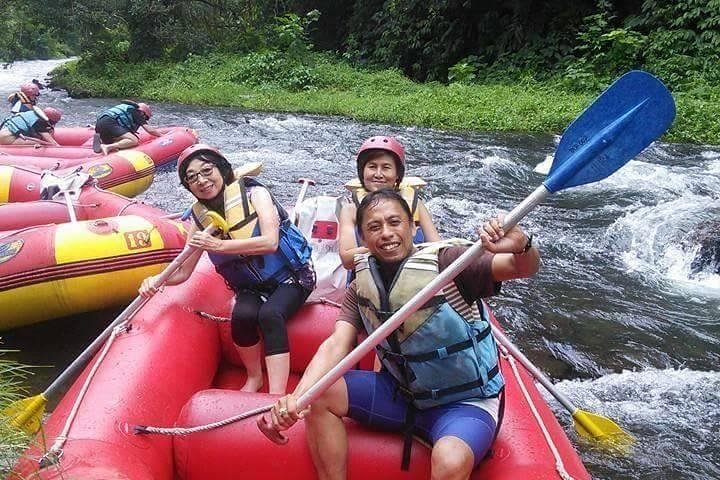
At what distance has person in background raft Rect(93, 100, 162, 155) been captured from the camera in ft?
25.0

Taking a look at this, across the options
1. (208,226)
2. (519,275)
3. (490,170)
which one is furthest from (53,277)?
(490,170)

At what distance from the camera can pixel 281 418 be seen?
2008 millimetres

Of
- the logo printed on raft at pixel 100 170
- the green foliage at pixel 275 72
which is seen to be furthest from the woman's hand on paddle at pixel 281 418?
the green foliage at pixel 275 72

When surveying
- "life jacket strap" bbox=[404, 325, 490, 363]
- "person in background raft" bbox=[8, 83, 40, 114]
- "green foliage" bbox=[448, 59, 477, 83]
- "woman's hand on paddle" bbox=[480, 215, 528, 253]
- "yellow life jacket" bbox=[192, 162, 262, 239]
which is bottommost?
"person in background raft" bbox=[8, 83, 40, 114]

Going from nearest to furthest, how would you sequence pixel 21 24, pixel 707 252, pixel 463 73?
1. pixel 707 252
2. pixel 463 73
3. pixel 21 24

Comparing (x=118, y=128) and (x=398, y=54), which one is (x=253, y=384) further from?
(x=398, y=54)

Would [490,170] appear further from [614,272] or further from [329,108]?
[329,108]

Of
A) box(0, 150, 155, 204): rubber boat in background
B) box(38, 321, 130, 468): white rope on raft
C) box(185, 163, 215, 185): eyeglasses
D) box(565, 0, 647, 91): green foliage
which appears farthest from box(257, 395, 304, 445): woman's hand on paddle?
box(565, 0, 647, 91): green foliage

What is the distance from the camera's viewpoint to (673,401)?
3500mm

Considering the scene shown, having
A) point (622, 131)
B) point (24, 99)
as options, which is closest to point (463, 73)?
point (24, 99)

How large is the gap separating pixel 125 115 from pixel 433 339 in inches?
261

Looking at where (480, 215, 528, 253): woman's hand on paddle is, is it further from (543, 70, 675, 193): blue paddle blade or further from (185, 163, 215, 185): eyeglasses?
(185, 163, 215, 185): eyeglasses

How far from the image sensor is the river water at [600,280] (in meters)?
3.41

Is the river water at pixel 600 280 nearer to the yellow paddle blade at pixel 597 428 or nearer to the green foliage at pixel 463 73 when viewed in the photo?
the yellow paddle blade at pixel 597 428
